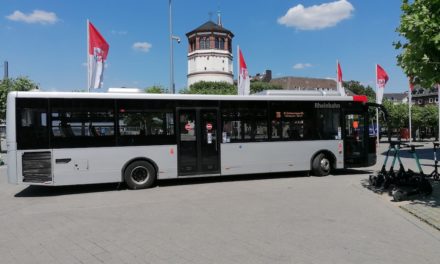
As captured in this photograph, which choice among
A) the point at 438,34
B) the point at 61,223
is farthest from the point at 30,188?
the point at 438,34

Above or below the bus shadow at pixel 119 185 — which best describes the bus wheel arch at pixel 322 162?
above

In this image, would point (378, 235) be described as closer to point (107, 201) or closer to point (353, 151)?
point (107, 201)

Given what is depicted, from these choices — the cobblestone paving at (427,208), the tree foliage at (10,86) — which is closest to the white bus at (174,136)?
the cobblestone paving at (427,208)

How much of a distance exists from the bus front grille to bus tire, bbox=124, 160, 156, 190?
2.07m

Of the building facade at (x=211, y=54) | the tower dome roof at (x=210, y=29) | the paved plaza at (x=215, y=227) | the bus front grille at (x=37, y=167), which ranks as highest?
the tower dome roof at (x=210, y=29)

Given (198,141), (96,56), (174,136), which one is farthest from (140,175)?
(96,56)

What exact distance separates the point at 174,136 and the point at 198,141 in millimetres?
766

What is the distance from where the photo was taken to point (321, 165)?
1469 cm

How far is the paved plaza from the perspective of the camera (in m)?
5.75

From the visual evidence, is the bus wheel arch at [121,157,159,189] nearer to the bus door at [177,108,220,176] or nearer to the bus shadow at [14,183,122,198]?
the bus shadow at [14,183,122,198]

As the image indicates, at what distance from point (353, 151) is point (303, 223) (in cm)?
832

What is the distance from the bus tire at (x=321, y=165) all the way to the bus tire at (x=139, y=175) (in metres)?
5.61

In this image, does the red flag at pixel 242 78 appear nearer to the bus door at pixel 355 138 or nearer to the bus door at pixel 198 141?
the bus door at pixel 355 138

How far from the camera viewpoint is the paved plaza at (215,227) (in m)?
5.75
